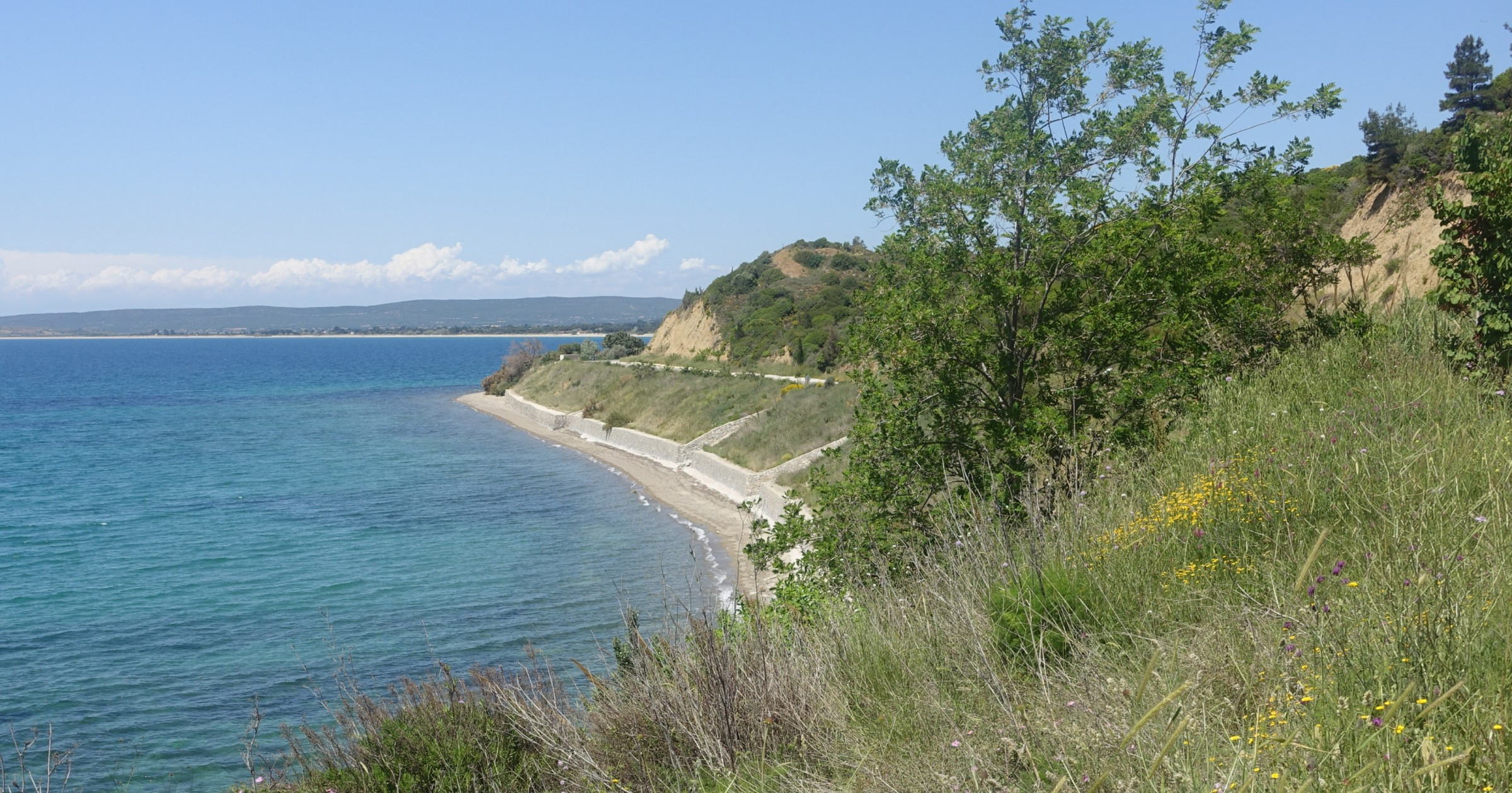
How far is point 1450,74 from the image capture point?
3544 cm

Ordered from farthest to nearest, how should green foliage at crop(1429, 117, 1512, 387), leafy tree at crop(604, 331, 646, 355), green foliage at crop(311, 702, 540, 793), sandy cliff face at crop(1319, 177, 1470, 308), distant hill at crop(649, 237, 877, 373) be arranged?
leafy tree at crop(604, 331, 646, 355) → distant hill at crop(649, 237, 877, 373) → sandy cliff face at crop(1319, 177, 1470, 308) → green foliage at crop(1429, 117, 1512, 387) → green foliage at crop(311, 702, 540, 793)

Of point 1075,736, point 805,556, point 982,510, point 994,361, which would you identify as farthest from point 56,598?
point 1075,736

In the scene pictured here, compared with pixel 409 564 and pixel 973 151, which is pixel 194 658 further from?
pixel 973 151

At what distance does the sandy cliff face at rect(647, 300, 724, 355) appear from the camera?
69.7 metres

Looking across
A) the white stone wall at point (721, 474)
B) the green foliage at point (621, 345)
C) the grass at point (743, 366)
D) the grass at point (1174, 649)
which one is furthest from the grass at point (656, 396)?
the grass at point (1174, 649)

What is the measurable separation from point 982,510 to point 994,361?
4.60 m

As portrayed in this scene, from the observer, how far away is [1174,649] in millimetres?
3146

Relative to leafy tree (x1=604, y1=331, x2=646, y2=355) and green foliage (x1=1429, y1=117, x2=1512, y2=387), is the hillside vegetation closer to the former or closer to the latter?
green foliage (x1=1429, y1=117, x2=1512, y2=387)

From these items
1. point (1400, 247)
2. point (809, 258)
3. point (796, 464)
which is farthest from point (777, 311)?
point (1400, 247)

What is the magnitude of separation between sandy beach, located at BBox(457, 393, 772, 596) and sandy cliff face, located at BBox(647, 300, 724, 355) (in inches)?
720

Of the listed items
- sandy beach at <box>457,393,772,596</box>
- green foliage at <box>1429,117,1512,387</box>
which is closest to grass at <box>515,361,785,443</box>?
sandy beach at <box>457,393,772,596</box>

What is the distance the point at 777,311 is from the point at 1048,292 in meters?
53.6

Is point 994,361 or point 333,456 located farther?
point 333,456

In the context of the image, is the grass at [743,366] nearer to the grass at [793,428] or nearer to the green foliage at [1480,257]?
the grass at [793,428]
